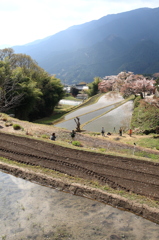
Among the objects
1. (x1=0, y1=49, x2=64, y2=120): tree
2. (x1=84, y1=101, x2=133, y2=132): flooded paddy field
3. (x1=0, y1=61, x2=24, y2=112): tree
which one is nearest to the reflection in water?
(x1=84, y1=101, x2=133, y2=132): flooded paddy field

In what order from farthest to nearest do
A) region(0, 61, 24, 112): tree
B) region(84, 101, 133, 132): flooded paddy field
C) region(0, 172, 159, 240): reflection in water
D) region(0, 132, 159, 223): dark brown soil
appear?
region(0, 61, 24, 112): tree
region(84, 101, 133, 132): flooded paddy field
region(0, 132, 159, 223): dark brown soil
region(0, 172, 159, 240): reflection in water

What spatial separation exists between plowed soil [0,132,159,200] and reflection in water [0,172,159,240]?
5.76 feet

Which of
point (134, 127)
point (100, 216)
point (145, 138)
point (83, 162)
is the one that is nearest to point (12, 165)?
point (83, 162)

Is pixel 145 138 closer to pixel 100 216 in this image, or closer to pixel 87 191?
pixel 87 191

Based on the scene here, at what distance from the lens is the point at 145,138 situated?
2048cm

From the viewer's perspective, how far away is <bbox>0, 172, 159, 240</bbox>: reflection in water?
26.5 ft

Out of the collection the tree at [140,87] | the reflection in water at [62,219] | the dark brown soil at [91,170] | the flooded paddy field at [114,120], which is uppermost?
the tree at [140,87]

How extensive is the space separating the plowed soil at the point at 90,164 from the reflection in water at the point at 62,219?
1755mm

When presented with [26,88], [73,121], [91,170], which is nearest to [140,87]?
[73,121]

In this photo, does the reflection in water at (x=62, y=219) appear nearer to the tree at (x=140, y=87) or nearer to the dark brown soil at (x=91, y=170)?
the dark brown soil at (x=91, y=170)

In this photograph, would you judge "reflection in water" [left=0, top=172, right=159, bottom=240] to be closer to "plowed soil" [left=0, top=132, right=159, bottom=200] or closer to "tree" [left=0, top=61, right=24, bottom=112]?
"plowed soil" [left=0, top=132, right=159, bottom=200]

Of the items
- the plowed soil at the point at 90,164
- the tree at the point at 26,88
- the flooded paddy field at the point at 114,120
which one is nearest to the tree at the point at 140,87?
the flooded paddy field at the point at 114,120

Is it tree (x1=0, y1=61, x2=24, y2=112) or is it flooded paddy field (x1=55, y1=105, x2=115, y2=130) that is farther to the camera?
tree (x1=0, y1=61, x2=24, y2=112)

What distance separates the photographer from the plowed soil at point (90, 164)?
11.2 meters
